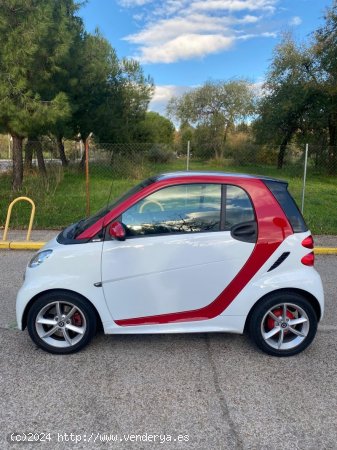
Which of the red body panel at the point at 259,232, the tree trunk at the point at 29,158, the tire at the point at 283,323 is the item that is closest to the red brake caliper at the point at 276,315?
the tire at the point at 283,323

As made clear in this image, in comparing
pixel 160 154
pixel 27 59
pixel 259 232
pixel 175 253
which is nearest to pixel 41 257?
pixel 175 253

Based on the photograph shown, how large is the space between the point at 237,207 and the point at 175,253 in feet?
2.31

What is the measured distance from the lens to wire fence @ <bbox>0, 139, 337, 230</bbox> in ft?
39.7

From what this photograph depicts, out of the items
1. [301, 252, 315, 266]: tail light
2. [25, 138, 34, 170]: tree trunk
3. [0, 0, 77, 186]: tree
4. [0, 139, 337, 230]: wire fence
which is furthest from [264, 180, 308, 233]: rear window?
[25, 138, 34, 170]: tree trunk

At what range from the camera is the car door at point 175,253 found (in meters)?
3.22

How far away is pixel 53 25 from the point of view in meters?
11.8

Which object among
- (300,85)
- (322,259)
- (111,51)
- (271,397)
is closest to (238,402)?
(271,397)

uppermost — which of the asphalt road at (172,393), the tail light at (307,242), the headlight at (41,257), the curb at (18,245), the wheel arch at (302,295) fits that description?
the tail light at (307,242)

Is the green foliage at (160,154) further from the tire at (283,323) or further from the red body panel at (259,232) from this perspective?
the tire at (283,323)

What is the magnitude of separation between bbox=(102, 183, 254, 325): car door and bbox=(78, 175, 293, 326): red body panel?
39mm

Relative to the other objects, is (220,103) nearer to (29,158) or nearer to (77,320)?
(29,158)

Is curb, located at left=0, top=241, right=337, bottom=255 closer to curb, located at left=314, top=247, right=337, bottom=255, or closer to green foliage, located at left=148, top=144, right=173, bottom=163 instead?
curb, located at left=314, top=247, right=337, bottom=255

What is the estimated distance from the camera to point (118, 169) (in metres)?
13.0

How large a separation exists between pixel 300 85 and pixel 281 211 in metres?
27.2
